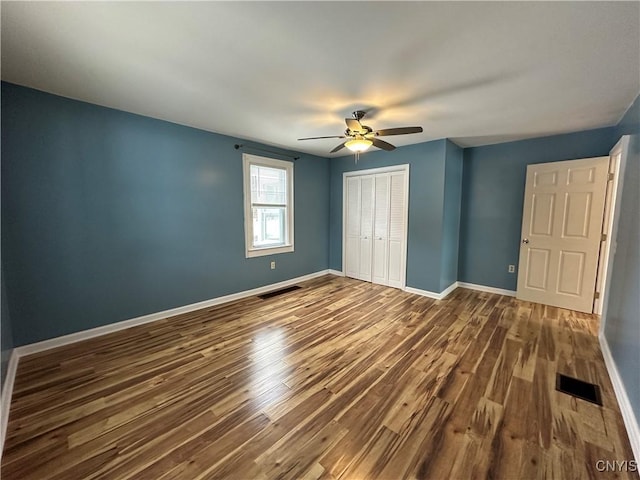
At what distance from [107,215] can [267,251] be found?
2.15 m

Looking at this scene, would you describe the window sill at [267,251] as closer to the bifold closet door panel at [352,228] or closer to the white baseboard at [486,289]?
the bifold closet door panel at [352,228]

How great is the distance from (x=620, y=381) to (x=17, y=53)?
4972 millimetres

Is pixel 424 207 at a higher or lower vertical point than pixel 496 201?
lower

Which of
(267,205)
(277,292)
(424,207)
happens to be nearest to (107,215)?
(267,205)

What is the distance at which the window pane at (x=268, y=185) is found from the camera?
4168mm

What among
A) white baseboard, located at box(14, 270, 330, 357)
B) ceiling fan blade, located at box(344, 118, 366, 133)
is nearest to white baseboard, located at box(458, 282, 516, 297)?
white baseboard, located at box(14, 270, 330, 357)

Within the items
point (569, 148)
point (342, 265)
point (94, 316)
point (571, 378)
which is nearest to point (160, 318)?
point (94, 316)

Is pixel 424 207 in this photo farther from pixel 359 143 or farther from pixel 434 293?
pixel 359 143

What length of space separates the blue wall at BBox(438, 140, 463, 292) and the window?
8.34 feet

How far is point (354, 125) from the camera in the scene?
8.18 ft

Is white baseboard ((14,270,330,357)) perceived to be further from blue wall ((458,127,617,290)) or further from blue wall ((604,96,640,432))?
blue wall ((604,96,640,432))

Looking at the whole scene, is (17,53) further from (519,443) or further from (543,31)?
(519,443)

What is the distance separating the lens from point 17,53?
1.81 m

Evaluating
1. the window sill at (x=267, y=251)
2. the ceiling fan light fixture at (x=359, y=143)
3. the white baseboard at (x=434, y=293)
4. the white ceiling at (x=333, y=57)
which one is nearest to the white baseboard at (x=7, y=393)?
the white ceiling at (x=333, y=57)
